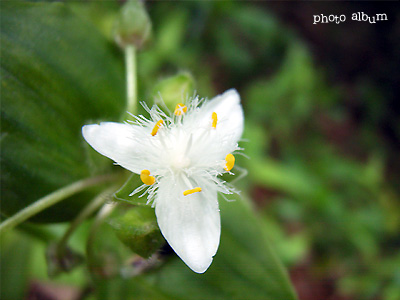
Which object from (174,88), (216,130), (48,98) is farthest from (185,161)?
(48,98)

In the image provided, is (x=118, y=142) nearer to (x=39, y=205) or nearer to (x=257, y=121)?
(x=39, y=205)

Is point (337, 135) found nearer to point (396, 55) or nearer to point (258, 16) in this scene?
point (396, 55)

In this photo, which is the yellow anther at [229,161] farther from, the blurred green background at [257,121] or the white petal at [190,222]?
the blurred green background at [257,121]

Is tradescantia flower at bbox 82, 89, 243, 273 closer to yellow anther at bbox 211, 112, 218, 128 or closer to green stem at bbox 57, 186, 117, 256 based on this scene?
yellow anther at bbox 211, 112, 218, 128

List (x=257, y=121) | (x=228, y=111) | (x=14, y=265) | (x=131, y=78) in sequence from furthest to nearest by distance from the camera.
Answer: (x=257, y=121) < (x=14, y=265) < (x=131, y=78) < (x=228, y=111)

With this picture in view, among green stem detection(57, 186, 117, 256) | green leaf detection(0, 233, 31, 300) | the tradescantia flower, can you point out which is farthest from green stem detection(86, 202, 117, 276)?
green leaf detection(0, 233, 31, 300)
